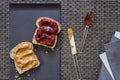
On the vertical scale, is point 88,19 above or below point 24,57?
above

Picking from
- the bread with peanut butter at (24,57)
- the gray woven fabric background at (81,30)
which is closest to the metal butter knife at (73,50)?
the gray woven fabric background at (81,30)

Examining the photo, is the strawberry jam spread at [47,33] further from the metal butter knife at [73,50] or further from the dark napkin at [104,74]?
the dark napkin at [104,74]

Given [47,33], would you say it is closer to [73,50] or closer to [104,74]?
[73,50]

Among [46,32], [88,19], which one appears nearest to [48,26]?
[46,32]

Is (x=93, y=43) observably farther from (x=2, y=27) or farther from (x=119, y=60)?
(x=2, y=27)

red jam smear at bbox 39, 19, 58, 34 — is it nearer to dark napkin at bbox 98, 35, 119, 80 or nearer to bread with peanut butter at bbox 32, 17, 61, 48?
bread with peanut butter at bbox 32, 17, 61, 48

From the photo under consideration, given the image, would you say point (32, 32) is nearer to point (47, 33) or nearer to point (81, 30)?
point (47, 33)

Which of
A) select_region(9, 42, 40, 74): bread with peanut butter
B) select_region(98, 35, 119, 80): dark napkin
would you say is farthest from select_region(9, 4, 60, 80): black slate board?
select_region(98, 35, 119, 80): dark napkin
